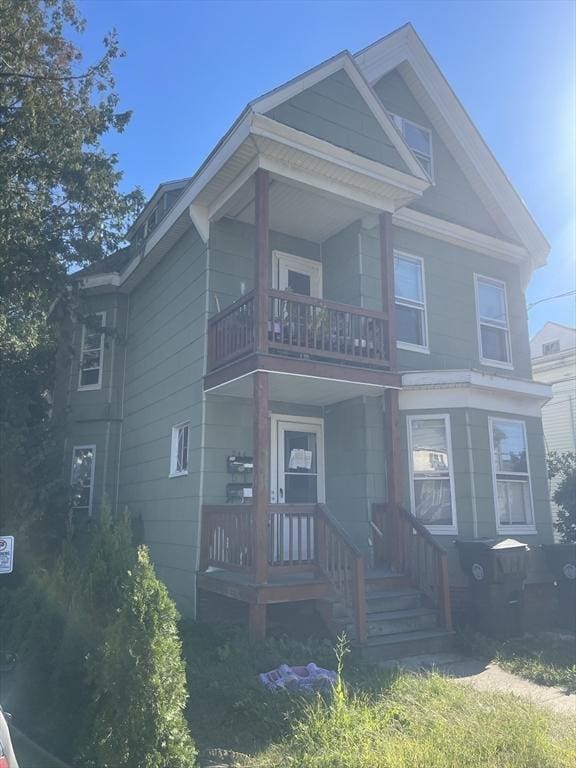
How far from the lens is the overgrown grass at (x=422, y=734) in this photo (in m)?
4.28

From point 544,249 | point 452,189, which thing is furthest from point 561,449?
point 452,189

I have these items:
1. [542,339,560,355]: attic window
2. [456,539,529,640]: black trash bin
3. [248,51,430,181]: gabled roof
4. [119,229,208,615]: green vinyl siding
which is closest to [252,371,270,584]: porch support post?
[119,229,208,615]: green vinyl siding

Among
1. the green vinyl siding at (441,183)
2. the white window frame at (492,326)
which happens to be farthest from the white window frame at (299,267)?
the white window frame at (492,326)

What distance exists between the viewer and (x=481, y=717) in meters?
5.06

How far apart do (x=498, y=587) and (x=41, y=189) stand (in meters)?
10.3

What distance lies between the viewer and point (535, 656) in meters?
7.41

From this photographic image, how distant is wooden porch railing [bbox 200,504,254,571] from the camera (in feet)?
24.9

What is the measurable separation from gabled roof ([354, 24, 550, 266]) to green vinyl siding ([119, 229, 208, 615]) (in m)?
5.70

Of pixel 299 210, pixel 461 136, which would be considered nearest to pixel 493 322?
pixel 461 136

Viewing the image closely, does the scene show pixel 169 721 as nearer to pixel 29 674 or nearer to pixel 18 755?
pixel 18 755

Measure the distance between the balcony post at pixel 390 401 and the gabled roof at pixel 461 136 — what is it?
4.10 metres

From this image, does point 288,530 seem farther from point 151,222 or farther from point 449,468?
point 151,222

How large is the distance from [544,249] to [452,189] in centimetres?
247

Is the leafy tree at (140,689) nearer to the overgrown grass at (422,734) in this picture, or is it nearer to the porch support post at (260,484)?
the overgrown grass at (422,734)
